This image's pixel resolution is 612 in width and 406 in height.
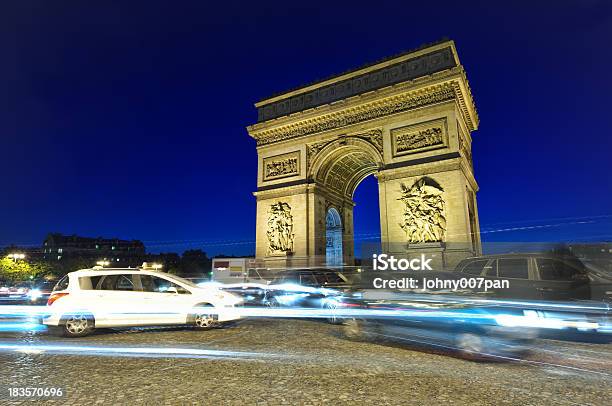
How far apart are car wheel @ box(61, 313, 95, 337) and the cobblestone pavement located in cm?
40

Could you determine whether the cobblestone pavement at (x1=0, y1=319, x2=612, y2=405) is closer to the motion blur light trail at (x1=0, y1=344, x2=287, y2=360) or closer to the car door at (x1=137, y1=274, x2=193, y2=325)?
the motion blur light trail at (x1=0, y1=344, x2=287, y2=360)

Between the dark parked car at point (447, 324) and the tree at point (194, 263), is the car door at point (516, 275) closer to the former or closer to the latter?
the dark parked car at point (447, 324)

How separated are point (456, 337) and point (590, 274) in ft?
8.57

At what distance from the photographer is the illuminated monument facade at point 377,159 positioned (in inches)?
693

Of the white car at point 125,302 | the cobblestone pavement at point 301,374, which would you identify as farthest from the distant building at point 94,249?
the cobblestone pavement at point 301,374

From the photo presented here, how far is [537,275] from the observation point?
6.23 metres

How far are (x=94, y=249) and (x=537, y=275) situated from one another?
99.5 metres

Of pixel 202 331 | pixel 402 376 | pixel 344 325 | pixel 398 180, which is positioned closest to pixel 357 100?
pixel 398 180

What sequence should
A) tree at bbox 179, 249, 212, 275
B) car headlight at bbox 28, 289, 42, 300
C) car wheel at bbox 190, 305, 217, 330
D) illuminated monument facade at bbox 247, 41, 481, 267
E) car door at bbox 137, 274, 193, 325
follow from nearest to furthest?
car door at bbox 137, 274, 193, 325 → car wheel at bbox 190, 305, 217, 330 → car headlight at bbox 28, 289, 42, 300 → illuminated monument facade at bbox 247, 41, 481, 267 → tree at bbox 179, 249, 212, 275

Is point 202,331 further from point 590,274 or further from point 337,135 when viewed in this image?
point 337,135

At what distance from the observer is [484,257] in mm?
6613

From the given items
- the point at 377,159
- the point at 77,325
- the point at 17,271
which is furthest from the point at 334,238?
the point at 17,271

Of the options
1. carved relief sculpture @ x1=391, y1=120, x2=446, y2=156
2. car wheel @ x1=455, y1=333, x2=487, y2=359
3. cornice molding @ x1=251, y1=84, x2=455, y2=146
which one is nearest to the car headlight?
cornice molding @ x1=251, y1=84, x2=455, y2=146

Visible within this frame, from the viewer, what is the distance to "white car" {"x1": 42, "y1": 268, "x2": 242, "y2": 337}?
6.84 m
